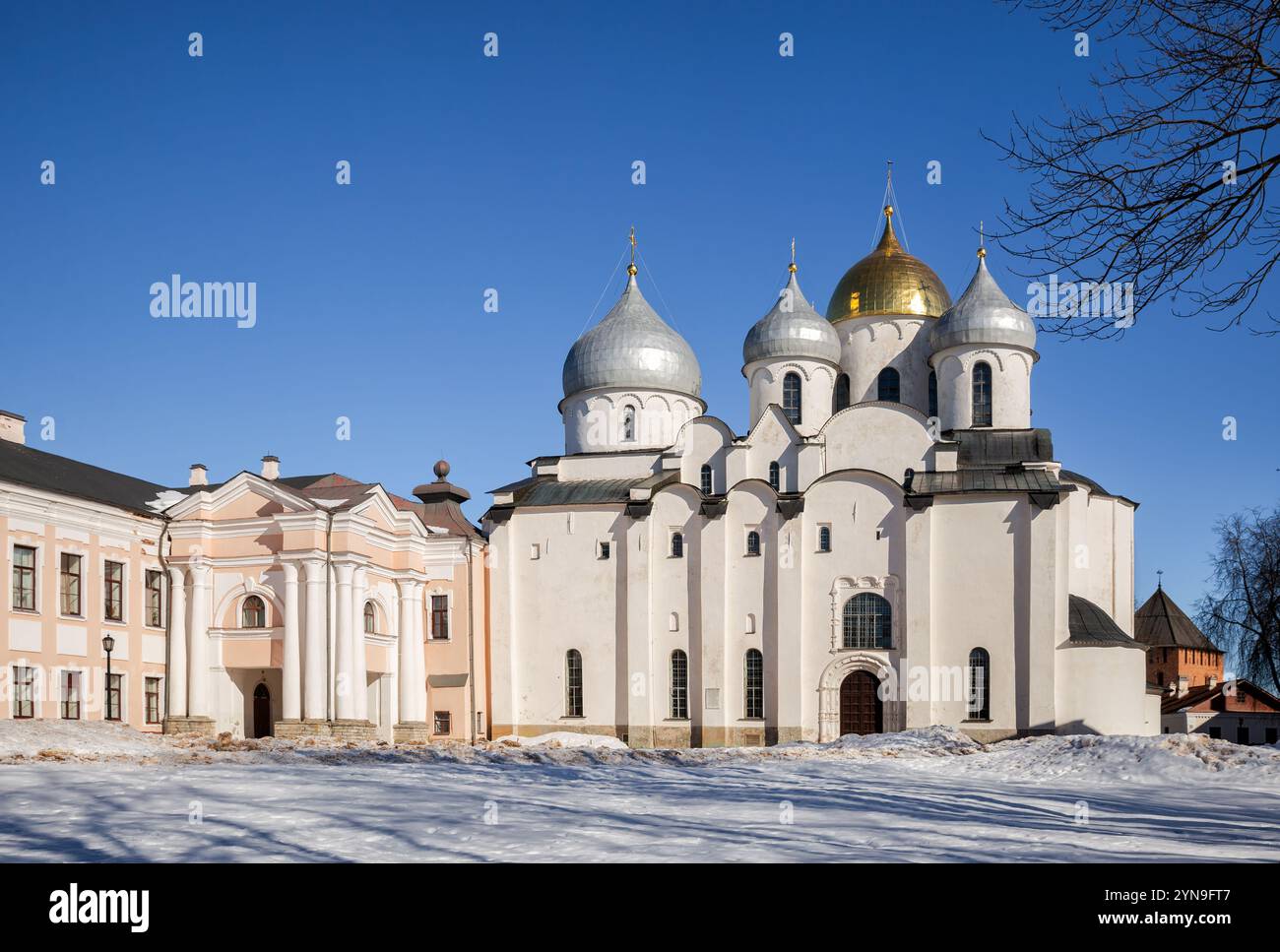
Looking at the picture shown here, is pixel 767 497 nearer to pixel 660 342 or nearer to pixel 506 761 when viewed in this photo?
pixel 660 342

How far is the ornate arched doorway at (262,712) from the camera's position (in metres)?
34.1

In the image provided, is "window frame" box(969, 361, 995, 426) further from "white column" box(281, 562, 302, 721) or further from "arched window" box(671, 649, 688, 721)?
"white column" box(281, 562, 302, 721)

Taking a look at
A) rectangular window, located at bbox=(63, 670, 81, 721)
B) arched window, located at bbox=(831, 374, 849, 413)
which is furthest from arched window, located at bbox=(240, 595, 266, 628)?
arched window, located at bbox=(831, 374, 849, 413)

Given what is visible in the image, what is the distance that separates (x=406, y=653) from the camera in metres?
36.1

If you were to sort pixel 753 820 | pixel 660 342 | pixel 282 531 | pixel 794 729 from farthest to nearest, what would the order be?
1. pixel 660 342
2. pixel 794 729
3. pixel 282 531
4. pixel 753 820

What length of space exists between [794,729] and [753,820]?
23.1 metres

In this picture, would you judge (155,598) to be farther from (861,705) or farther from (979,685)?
(979,685)

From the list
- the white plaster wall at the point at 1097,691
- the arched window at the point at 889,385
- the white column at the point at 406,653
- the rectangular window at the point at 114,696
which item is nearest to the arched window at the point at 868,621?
the white plaster wall at the point at 1097,691

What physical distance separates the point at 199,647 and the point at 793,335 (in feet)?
65.4

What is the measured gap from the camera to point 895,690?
34281mm

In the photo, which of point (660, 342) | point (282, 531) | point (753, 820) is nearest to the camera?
point (753, 820)

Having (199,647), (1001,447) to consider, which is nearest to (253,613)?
(199,647)
